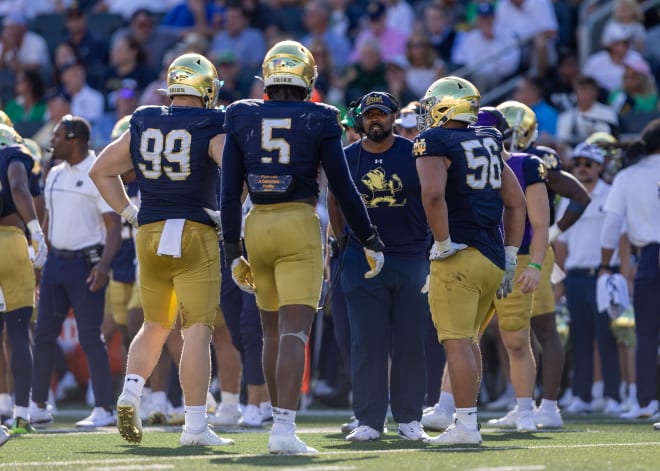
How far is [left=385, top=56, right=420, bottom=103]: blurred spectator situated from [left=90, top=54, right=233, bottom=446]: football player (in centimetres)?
741

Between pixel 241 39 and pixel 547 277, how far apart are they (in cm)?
829

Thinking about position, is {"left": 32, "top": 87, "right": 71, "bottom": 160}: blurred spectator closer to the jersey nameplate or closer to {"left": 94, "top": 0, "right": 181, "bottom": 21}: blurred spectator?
{"left": 94, "top": 0, "right": 181, "bottom": 21}: blurred spectator

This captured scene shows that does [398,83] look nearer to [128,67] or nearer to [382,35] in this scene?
[382,35]

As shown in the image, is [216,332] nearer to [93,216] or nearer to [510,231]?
[93,216]

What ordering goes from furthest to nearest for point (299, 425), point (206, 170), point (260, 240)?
1. point (299, 425)
2. point (206, 170)
3. point (260, 240)

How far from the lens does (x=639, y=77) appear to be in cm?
1445

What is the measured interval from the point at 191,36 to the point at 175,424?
722 cm

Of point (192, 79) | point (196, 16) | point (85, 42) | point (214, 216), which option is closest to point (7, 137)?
point (192, 79)

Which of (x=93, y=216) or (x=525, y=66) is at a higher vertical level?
(x=525, y=66)

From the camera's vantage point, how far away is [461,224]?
7.83 m

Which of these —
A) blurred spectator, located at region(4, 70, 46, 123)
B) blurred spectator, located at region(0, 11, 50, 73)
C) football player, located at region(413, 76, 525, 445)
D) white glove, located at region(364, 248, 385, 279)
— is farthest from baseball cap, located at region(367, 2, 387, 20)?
white glove, located at region(364, 248, 385, 279)

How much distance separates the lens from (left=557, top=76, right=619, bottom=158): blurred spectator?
13477 millimetres

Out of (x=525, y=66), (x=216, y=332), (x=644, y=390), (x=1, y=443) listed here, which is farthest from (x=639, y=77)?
(x=1, y=443)

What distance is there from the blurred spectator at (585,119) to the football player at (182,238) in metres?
6.17
